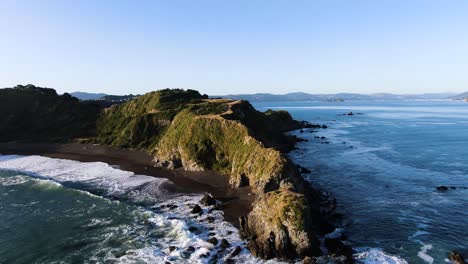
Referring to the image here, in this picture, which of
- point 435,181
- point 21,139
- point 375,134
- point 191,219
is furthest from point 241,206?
point 21,139

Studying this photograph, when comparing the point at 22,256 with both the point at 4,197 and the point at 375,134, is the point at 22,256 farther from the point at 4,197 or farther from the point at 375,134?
the point at 375,134

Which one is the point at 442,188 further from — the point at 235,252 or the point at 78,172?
the point at 78,172

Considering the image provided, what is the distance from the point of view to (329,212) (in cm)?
4434

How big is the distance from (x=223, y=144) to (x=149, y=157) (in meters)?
25.5

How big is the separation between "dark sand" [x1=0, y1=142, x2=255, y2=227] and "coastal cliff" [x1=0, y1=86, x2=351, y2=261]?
6.68 feet

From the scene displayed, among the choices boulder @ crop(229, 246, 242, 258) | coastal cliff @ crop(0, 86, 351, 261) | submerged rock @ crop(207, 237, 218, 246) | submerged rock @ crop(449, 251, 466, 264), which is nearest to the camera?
submerged rock @ crop(449, 251, 466, 264)

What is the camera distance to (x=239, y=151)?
60.6 m

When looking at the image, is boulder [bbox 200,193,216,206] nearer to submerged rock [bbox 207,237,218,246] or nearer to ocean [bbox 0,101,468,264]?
ocean [bbox 0,101,468,264]

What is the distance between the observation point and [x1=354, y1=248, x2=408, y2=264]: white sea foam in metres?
31.8

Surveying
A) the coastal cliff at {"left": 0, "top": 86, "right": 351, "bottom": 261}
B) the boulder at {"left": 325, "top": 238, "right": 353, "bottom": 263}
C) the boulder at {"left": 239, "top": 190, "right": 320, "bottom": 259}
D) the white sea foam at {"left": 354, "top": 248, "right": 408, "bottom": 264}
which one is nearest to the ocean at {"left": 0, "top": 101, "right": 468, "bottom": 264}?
the white sea foam at {"left": 354, "top": 248, "right": 408, "bottom": 264}

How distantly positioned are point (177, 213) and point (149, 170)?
26549 millimetres

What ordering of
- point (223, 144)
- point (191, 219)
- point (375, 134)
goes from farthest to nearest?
point (375, 134) < point (223, 144) < point (191, 219)

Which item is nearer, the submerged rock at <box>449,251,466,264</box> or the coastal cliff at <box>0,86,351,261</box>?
the submerged rock at <box>449,251,466,264</box>

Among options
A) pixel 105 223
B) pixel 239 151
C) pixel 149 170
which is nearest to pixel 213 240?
pixel 105 223
